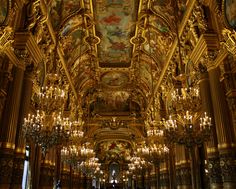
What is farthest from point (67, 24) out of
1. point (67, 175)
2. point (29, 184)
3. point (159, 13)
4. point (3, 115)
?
point (67, 175)

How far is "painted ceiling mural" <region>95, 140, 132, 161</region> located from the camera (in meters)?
37.4

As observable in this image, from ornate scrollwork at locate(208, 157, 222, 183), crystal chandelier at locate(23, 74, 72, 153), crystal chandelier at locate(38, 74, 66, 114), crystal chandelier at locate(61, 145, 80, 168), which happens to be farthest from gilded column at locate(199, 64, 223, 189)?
crystal chandelier at locate(61, 145, 80, 168)

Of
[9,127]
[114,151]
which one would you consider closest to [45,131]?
[9,127]

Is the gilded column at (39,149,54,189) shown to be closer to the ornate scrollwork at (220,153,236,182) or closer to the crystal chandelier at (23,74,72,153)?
the crystal chandelier at (23,74,72,153)

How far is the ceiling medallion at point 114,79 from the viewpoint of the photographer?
21609mm

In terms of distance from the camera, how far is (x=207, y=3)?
991 cm

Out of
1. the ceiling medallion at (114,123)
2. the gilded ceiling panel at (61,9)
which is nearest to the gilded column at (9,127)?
the gilded ceiling panel at (61,9)

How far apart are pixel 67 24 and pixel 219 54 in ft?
27.5

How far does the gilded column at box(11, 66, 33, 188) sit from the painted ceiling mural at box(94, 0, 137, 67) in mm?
5981

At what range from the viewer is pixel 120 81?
2280cm

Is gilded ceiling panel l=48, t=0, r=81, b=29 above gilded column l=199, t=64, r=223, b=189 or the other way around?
above

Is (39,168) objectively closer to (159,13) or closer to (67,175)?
(67,175)

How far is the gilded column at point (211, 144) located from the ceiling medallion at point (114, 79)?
11.7 m

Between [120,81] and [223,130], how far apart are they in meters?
14.9
